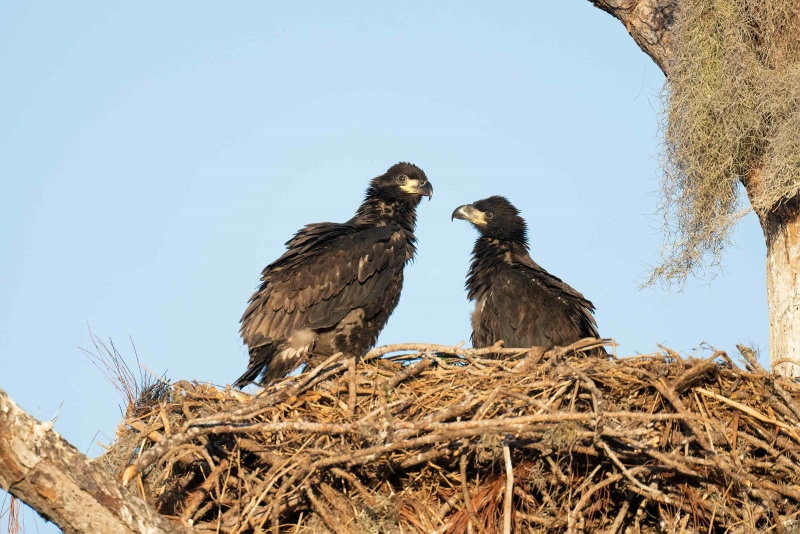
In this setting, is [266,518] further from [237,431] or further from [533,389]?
[533,389]

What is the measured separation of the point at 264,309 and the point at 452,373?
220 cm

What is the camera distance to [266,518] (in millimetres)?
5406

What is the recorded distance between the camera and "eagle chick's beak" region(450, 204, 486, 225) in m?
8.76

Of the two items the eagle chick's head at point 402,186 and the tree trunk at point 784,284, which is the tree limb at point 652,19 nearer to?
the tree trunk at point 784,284

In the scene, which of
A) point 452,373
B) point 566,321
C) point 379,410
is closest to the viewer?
point 379,410

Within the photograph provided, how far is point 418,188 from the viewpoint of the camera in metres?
8.83

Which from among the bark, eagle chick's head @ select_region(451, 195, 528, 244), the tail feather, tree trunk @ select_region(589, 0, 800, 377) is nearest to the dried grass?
tree trunk @ select_region(589, 0, 800, 377)

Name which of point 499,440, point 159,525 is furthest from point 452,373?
point 159,525

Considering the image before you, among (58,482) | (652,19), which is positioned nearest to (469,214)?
(652,19)

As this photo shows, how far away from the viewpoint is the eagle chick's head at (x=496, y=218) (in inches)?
340

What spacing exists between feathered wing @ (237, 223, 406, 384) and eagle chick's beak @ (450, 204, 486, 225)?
2.86 ft

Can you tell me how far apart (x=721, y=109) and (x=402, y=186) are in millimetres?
2823

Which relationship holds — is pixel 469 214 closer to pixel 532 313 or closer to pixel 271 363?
pixel 532 313

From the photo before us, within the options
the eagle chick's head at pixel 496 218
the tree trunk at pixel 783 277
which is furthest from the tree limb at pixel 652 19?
the eagle chick's head at pixel 496 218
